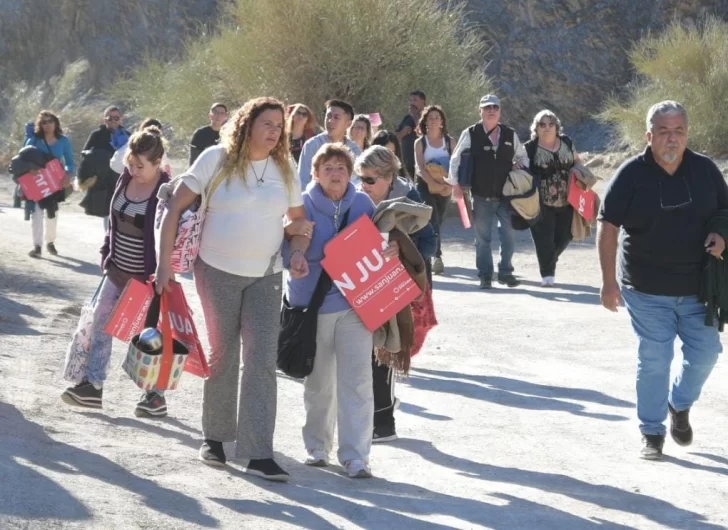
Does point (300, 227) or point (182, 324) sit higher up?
point (300, 227)

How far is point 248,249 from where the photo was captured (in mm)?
6816

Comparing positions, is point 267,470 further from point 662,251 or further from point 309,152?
point 309,152

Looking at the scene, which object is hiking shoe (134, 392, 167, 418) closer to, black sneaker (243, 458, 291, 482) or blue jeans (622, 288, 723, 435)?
black sneaker (243, 458, 291, 482)

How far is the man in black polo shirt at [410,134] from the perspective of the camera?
53.9 ft

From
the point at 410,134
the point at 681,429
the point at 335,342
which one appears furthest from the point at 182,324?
the point at 410,134

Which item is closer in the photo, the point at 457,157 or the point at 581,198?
the point at 581,198

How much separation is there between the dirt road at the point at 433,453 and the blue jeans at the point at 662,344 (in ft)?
0.91

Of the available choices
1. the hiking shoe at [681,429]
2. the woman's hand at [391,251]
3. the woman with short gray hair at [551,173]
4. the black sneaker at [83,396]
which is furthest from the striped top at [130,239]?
the woman with short gray hair at [551,173]

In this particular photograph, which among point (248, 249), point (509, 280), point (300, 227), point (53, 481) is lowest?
point (53, 481)

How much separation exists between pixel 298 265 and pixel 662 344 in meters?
2.03

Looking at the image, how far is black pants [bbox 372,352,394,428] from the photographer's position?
799 centimetres

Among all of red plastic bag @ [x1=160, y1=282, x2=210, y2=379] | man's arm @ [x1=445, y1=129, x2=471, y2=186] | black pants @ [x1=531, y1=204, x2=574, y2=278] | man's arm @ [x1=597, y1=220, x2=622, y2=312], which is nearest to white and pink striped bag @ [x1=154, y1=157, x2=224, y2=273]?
red plastic bag @ [x1=160, y1=282, x2=210, y2=379]

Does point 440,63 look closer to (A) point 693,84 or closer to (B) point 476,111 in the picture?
(B) point 476,111

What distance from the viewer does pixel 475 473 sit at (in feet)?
23.7
